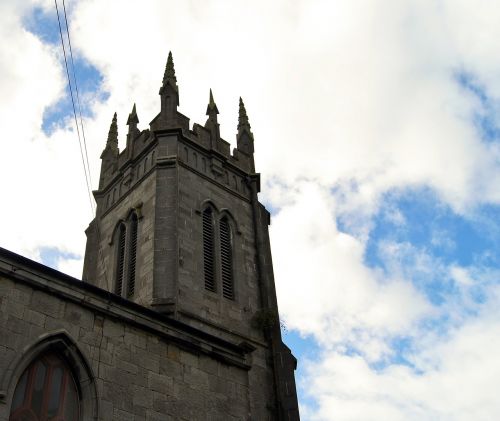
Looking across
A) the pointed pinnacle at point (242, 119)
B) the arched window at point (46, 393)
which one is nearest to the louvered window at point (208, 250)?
the pointed pinnacle at point (242, 119)

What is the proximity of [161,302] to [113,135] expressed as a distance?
12391mm

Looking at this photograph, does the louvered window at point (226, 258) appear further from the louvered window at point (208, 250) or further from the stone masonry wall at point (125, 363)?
the stone masonry wall at point (125, 363)

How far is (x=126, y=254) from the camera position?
22.2 metres

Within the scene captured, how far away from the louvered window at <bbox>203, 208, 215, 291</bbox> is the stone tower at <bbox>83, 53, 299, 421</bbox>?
4 centimetres

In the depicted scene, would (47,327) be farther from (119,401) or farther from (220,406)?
(220,406)

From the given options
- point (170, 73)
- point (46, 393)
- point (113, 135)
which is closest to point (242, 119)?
point (170, 73)

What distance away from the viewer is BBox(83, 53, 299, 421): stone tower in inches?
765

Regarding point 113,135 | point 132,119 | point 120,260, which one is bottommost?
point 120,260

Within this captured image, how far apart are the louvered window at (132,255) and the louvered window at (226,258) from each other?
2.97m

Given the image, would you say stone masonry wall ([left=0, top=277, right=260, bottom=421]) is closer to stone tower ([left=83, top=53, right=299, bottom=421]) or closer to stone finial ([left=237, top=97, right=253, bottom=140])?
stone tower ([left=83, top=53, right=299, bottom=421])

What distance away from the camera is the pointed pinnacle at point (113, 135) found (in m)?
28.5

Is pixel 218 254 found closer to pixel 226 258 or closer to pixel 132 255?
pixel 226 258

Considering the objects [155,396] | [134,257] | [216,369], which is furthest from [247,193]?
[155,396]

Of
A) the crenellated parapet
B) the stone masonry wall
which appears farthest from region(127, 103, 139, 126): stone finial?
the stone masonry wall
